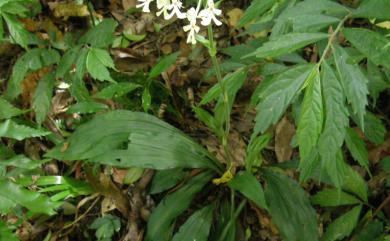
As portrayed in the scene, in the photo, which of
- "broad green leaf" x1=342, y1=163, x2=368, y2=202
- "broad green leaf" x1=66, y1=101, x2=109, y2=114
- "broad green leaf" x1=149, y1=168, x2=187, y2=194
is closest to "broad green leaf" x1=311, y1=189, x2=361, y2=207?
"broad green leaf" x1=342, y1=163, x2=368, y2=202

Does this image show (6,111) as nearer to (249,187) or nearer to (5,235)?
(5,235)

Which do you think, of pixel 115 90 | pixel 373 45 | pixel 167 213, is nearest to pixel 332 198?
pixel 167 213

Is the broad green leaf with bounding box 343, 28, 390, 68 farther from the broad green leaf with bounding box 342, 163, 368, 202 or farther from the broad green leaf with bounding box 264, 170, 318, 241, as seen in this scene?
the broad green leaf with bounding box 264, 170, 318, 241

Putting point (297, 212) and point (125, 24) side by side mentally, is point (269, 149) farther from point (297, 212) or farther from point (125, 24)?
point (125, 24)

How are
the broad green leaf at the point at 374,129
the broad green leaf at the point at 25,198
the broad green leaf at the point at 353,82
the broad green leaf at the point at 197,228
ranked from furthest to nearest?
1. the broad green leaf at the point at 197,228
2. the broad green leaf at the point at 374,129
3. the broad green leaf at the point at 25,198
4. the broad green leaf at the point at 353,82

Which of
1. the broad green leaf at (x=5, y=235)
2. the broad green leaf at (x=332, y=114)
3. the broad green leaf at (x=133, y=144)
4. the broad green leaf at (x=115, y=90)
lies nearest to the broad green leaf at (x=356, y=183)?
the broad green leaf at (x=133, y=144)

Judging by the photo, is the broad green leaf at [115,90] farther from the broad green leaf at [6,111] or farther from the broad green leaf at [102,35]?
the broad green leaf at [6,111]

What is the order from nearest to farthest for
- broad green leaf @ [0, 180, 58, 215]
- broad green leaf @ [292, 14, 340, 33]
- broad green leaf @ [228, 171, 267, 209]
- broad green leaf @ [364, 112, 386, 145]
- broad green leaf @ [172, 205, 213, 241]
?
broad green leaf @ [292, 14, 340, 33]
broad green leaf @ [0, 180, 58, 215]
broad green leaf @ [364, 112, 386, 145]
broad green leaf @ [228, 171, 267, 209]
broad green leaf @ [172, 205, 213, 241]

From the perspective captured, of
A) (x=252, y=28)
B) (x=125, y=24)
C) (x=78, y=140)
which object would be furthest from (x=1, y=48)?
(x=252, y=28)
